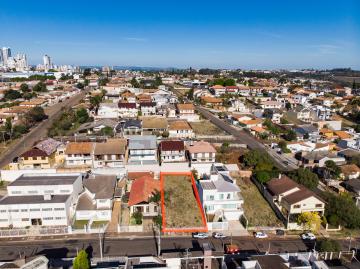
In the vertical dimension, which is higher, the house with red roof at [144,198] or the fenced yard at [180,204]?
the house with red roof at [144,198]

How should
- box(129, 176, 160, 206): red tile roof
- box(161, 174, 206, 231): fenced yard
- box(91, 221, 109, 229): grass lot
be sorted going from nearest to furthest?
box(91, 221, 109, 229): grass lot
box(161, 174, 206, 231): fenced yard
box(129, 176, 160, 206): red tile roof

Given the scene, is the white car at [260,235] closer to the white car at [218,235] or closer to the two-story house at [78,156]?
the white car at [218,235]

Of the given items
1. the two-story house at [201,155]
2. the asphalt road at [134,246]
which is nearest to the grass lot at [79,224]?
the asphalt road at [134,246]

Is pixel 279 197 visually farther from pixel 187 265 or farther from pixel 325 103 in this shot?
pixel 325 103

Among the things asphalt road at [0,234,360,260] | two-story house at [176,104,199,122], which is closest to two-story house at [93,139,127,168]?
asphalt road at [0,234,360,260]

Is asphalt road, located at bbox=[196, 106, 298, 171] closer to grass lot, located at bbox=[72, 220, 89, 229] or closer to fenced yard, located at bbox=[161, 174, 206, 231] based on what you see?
fenced yard, located at bbox=[161, 174, 206, 231]

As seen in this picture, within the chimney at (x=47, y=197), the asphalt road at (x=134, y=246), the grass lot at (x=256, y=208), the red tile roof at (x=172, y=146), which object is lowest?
the asphalt road at (x=134, y=246)

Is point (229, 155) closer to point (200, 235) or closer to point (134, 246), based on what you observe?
point (200, 235)
